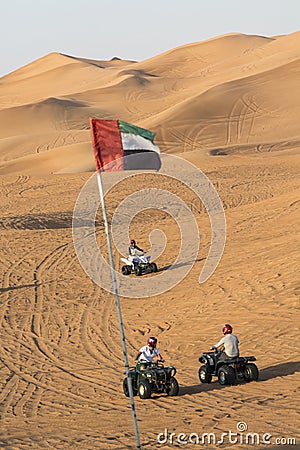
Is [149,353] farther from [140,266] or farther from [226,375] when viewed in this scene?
[140,266]

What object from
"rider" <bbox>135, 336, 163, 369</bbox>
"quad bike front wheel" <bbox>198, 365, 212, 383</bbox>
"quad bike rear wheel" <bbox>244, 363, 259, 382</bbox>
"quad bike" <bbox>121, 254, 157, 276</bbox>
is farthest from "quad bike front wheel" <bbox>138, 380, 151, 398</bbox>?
"quad bike" <bbox>121, 254, 157, 276</bbox>

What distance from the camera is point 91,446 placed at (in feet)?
37.6

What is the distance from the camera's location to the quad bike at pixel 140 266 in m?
24.3

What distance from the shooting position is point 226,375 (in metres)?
14.0

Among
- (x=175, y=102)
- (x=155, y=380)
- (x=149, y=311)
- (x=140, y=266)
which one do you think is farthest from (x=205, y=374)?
(x=175, y=102)

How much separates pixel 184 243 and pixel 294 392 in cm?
1531

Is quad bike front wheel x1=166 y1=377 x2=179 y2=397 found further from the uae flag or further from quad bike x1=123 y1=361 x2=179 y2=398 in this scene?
the uae flag

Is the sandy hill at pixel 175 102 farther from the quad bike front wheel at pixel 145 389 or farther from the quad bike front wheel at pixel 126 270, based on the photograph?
the quad bike front wheel at pixel 145 389

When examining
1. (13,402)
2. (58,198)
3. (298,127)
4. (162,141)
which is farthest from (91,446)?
(298,127)

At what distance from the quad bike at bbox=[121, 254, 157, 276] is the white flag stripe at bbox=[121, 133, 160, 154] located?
517 inches

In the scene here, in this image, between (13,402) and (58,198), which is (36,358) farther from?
(58,198)

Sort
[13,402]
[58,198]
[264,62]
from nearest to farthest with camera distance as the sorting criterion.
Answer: [13,402], [58,198], [264,62]

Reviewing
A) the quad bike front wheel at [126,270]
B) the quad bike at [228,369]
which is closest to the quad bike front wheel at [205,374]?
the quad bike at [228,369]

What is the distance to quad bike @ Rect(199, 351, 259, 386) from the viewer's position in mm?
14062
